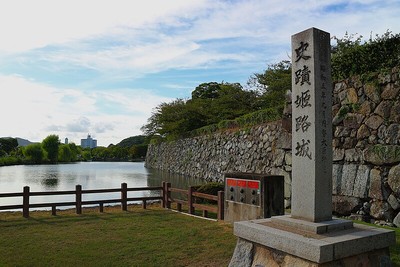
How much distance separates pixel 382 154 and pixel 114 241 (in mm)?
6090

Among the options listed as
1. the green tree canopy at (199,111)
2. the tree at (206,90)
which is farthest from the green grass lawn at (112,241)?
the tree at (206,90)

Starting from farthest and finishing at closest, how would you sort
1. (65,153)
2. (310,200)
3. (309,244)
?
(65,153) → (310,200) → (309,244)

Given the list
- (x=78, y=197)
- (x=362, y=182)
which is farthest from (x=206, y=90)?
(x=362, y=182)

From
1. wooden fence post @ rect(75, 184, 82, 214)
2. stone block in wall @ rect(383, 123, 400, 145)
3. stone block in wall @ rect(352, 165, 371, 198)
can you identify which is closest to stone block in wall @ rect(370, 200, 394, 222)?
stone block in wall @ rect(352, 165, 371, 198)

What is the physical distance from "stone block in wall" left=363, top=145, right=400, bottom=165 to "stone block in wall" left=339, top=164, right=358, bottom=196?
421 millimetres

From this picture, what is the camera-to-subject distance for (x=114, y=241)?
7184 mm

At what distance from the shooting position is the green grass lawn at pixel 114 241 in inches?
232

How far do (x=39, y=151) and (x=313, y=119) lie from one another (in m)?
56.7

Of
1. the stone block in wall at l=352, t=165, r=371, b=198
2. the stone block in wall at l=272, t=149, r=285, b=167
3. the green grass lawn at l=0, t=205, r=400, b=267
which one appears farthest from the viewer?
the stone block in wall at l=272, t=149, r=285, b=167

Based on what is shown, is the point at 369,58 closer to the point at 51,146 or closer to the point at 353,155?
the point at 353,155

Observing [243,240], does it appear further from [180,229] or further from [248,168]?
[248,168]

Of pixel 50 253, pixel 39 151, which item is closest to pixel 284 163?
pixel 50 253

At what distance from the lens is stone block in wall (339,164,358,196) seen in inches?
330

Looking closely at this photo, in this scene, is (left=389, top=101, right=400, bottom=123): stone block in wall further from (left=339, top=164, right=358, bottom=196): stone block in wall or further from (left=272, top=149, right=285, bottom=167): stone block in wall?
(left=272, top=149, right=285, bottom=167): stone block in wall
